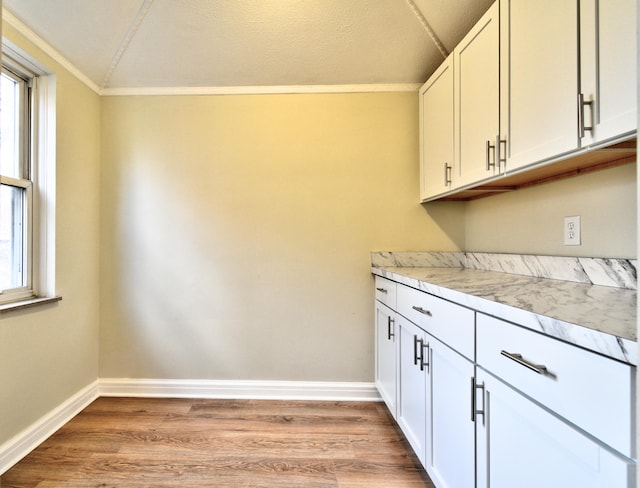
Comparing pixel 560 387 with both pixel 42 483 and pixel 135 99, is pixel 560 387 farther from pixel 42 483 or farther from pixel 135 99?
pixel 135 99

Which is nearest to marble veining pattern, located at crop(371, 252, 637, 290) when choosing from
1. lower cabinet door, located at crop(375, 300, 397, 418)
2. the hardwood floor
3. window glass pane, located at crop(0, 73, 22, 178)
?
lower cabinet door, located at crop(375, 300, 397, 418)

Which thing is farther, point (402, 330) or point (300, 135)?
point (300, 135)

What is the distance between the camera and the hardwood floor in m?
1.40

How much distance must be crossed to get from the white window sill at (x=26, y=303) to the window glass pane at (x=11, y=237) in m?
0.13

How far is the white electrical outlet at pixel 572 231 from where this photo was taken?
1.28 meters

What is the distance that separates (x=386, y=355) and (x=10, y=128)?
2.58 m

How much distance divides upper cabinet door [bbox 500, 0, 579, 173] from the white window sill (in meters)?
2.47

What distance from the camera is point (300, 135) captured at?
7.10 feet

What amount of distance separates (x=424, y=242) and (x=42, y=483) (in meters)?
2.46

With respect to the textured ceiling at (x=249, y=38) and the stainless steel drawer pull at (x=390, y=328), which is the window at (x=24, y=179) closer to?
the textured ceiling at (x=249, y=38)

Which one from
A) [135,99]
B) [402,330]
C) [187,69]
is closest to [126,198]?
[135,99]

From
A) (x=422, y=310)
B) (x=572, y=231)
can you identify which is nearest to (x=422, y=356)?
(x=422, y=310)

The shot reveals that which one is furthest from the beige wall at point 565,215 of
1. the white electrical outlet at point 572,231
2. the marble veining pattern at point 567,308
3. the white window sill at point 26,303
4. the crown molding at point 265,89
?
the white window sill at point 26,303

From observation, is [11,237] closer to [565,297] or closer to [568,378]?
[568,378]
